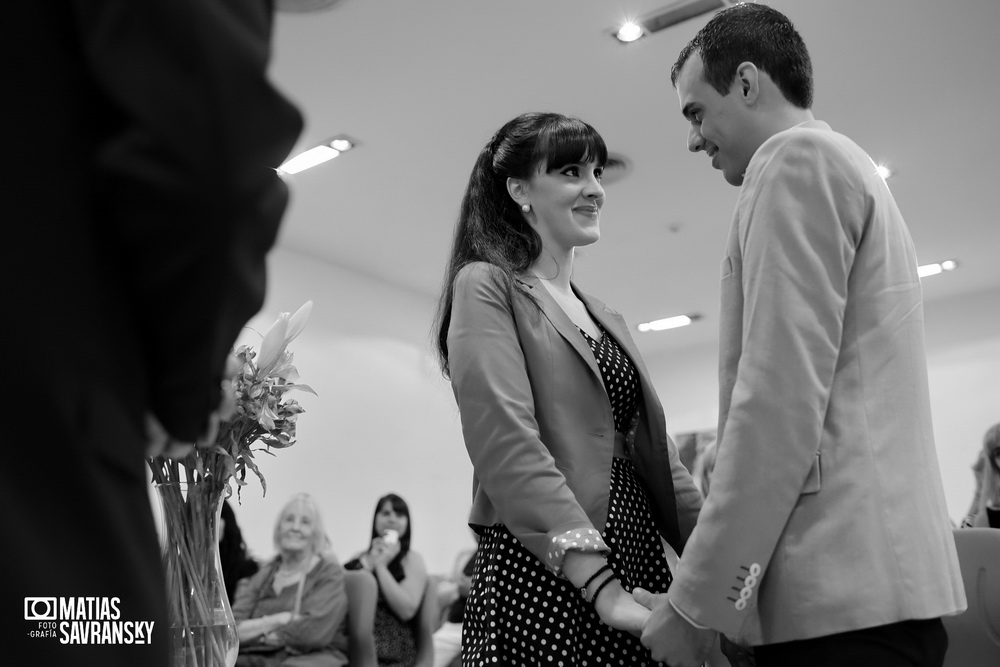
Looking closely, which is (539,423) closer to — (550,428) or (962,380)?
(550,428)

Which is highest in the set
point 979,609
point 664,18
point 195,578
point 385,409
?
point 664,18

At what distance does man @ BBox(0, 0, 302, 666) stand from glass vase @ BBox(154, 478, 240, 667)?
0.81 metres

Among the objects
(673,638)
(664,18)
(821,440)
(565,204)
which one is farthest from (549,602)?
(664,18)

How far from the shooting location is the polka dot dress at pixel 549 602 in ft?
4.30

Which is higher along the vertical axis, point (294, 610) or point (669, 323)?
point (669, 323)

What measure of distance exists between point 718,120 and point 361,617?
125 inches

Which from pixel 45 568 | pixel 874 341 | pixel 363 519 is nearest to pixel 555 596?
pixel 874 341

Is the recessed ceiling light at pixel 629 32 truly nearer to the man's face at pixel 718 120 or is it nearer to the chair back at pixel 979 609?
the man's face at pixel 718 120

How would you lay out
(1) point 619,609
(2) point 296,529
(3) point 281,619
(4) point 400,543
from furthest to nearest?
(4) point 400,543 < (2) point 296,529 < (3) point 281,619 < (1) point 619,609

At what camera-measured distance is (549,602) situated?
1329 mm

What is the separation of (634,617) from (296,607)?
3.07 m

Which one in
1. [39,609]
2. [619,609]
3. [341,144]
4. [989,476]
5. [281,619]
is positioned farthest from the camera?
[341,144]

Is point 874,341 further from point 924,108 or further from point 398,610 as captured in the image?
point 924,108

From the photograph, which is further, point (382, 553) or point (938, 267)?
point (938, 267)
